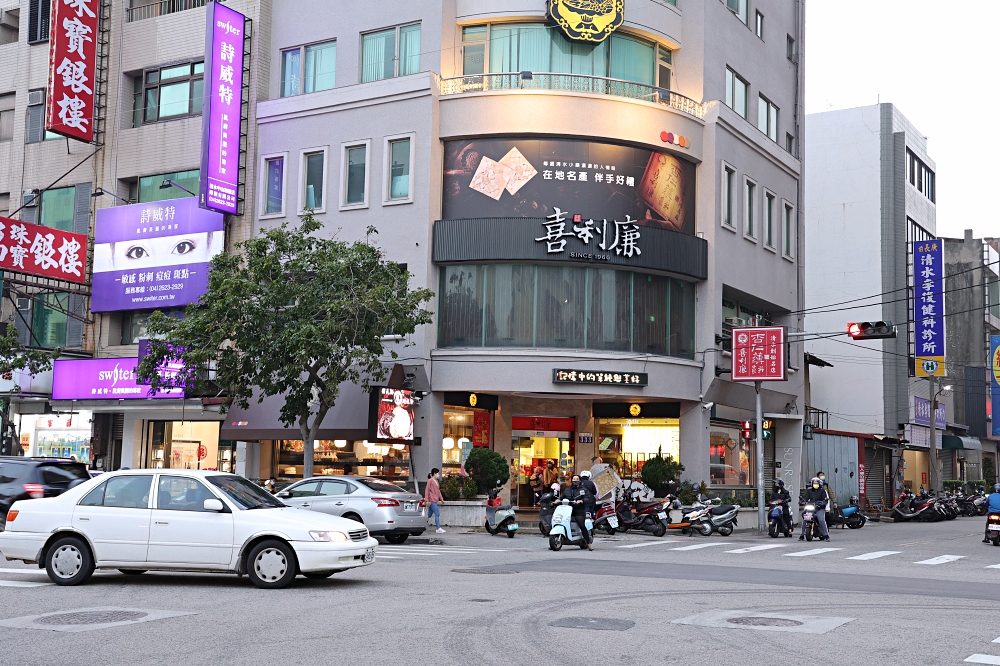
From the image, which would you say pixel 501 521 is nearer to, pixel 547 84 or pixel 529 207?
pixel 529 207

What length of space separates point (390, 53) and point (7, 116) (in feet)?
57.1

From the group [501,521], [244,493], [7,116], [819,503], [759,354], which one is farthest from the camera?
[7,116]

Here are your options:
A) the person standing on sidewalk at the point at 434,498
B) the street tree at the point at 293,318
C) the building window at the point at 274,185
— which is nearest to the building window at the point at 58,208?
the building window at the point at 274,185

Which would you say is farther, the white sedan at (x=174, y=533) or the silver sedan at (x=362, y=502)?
the silver sedan at (x=362, y=502)

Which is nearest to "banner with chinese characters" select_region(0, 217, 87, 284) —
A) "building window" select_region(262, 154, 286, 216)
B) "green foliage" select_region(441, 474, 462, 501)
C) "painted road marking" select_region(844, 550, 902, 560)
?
"building window" select_region(262, 154, 286, 216)

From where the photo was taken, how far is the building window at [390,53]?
33438 millimetres

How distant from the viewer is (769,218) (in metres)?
39.7

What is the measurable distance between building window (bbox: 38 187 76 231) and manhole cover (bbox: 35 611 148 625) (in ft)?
101

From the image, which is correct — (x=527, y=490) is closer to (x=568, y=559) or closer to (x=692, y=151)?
(x=692, y=151)

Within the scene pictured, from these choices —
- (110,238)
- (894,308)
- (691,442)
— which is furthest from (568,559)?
(894,308)

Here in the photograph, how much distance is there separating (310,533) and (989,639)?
301 inches

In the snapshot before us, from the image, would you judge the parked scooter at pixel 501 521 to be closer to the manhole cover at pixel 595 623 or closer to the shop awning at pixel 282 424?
the shop awning at pixel 282 424

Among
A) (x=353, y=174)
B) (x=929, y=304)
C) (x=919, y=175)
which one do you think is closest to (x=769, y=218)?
(x=929, y=304)

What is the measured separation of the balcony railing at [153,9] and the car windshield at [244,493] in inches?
1127
